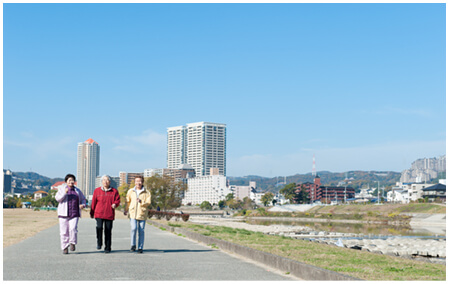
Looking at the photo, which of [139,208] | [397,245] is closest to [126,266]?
[139,208]

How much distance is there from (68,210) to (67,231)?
1.59 feet

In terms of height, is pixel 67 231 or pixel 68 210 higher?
pixel 68 210

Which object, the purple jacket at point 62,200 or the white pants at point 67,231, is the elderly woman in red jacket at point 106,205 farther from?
the purple jacket at point 62,200

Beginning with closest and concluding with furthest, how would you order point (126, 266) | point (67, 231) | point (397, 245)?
point (126, 266), point (67, 231), point (397, 245)

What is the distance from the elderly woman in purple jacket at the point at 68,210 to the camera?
11.2m

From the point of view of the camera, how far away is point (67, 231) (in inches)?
450

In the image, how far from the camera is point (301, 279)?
8.23 metres

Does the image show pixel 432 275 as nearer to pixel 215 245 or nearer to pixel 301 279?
pixel 301 279

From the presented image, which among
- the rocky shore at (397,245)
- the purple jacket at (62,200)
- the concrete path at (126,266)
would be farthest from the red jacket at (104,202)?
the rocky shore at (397,245)

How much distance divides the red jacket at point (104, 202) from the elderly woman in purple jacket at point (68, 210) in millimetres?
341

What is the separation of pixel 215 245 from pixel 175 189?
43.1m

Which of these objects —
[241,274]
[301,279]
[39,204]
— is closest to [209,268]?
[241,274]

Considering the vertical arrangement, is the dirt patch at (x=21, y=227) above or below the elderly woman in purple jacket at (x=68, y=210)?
below

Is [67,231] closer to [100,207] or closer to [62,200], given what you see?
[62,200]
